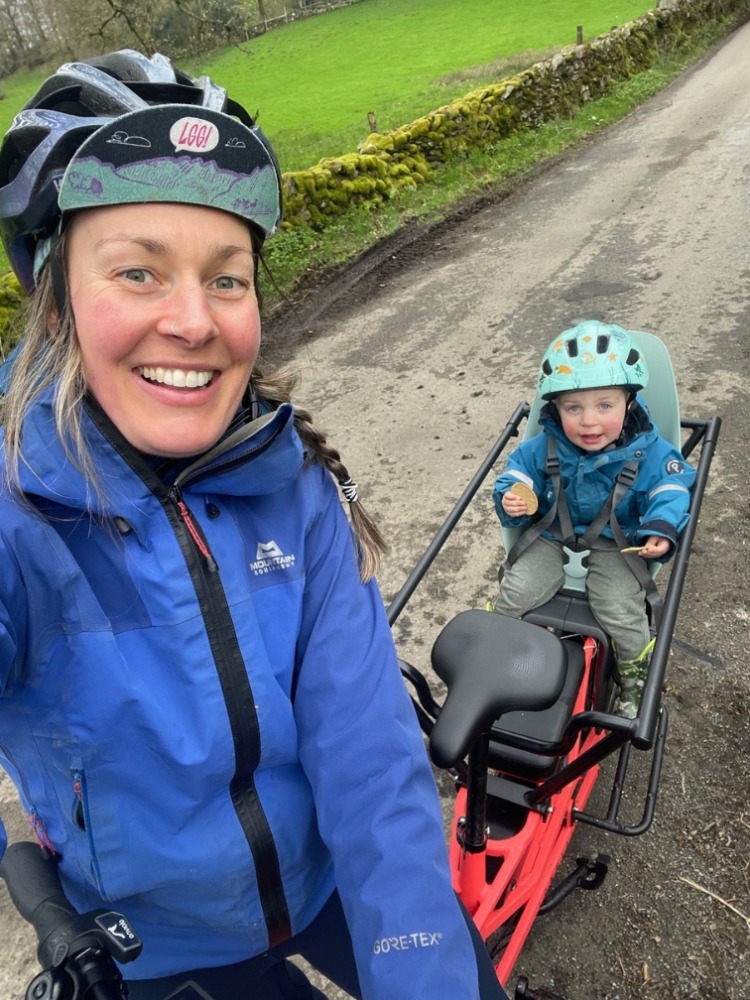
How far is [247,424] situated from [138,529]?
0.27 m

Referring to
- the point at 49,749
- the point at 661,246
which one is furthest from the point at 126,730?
the point at 661,246

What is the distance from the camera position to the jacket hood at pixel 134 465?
1.11 m

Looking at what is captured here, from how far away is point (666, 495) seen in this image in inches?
95.3

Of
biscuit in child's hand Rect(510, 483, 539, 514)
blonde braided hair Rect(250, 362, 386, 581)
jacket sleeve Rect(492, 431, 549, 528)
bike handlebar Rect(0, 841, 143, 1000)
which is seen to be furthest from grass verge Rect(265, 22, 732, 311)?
bike handlebar Rect(0, 841, 143, 1000)

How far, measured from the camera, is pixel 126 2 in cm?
1156

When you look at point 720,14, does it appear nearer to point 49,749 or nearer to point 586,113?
point 586,113

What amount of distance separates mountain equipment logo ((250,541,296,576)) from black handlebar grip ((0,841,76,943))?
0.57 m

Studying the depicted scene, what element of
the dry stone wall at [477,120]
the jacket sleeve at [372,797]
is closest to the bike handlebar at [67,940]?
the jacket sleeve at [372,797]

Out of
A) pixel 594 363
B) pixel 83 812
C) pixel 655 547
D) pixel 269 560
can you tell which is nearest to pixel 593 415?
pixel 594 363

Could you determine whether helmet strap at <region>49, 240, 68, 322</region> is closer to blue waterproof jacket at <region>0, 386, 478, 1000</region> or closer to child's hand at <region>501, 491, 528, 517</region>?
blue waterproof jacket at <region>0, 386, 478, 1000</region>

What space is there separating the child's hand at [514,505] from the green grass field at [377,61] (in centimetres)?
908

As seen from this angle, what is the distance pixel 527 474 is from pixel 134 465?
179cm

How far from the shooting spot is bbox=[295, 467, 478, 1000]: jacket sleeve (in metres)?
1.24

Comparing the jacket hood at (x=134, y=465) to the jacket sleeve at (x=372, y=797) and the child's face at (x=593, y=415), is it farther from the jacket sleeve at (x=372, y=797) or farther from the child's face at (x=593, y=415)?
the child's face at (x=593, y=415)
